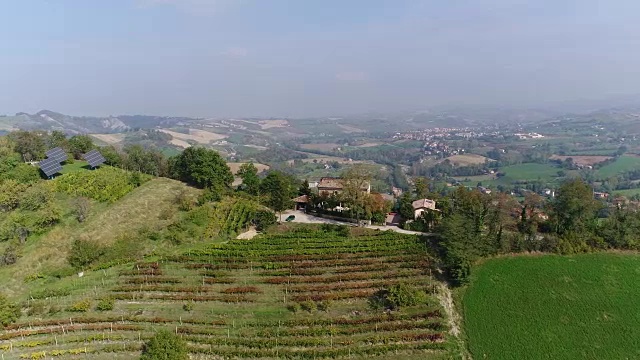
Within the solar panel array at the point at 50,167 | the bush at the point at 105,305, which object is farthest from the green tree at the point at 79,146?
the bush at the point at 105,305

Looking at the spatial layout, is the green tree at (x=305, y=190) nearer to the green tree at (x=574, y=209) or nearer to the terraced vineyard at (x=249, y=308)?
the terraced vineyard at (x=249, y=308)

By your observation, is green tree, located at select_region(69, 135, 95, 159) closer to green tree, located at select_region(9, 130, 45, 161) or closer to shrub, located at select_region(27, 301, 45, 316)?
green tree, located at select_region(9, 130, 45, 161)

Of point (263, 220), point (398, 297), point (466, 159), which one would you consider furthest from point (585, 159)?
point (398, 297)

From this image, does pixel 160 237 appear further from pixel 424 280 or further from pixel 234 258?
pixel 424 280

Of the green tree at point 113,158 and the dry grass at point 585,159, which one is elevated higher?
the green tree at point 113,158

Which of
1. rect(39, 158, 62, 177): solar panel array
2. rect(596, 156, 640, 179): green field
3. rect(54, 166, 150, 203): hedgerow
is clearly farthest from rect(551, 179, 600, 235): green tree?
rect(596, 156, 640, 179): green field

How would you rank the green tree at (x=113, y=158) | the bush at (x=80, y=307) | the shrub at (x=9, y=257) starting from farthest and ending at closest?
the green tree at (x=113, y=158) < the shrub at (x=9, y=257) < the bush at (x=80, y=307)

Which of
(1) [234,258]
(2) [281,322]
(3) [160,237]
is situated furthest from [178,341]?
(3) [160,237]
